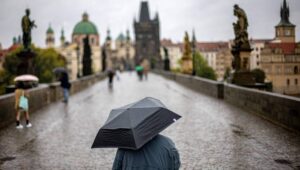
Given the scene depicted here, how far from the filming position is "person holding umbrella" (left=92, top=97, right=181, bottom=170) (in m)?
3.87

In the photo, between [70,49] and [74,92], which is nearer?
[74,92]

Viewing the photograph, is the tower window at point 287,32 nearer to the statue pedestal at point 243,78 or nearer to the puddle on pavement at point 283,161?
the statue pedestal at point 243,78

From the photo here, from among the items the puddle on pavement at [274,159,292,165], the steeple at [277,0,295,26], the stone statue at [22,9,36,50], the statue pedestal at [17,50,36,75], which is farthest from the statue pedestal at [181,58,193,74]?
the puddle on pavement at [274,159,292,165]

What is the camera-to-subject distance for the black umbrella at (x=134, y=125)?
3855 millimetres

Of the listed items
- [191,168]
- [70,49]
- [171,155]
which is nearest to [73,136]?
[191,168]

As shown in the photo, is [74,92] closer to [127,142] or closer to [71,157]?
[71,157]

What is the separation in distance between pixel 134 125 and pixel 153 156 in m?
0.30

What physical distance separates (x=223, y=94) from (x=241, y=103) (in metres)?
4.74

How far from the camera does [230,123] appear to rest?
13.3m

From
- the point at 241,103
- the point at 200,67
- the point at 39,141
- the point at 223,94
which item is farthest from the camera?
the point at 200,67

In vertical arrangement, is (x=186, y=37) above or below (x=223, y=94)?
above

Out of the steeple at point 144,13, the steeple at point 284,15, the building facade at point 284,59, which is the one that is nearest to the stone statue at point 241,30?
the building facade at point 284,59

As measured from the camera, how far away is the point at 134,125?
390cm

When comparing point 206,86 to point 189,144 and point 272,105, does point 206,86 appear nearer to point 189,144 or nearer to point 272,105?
point 272,105
